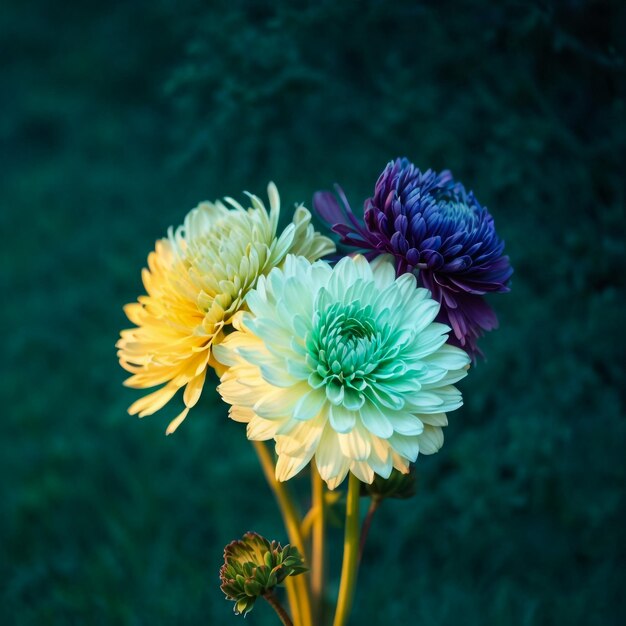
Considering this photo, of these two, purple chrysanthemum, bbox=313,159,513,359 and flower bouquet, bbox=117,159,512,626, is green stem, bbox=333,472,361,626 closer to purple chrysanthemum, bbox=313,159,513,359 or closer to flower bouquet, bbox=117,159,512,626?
flower bouquet, bbox=117,159,512,626

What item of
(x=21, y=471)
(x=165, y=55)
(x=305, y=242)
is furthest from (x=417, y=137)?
(x=165, y=55)

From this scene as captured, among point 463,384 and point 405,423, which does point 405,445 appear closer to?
point 405,423

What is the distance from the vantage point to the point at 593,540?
1379 millimetres

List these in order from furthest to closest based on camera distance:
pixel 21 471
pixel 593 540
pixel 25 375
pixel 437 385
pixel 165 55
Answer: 1. pixel 165 55
2. pixel 25 375
3. pixel 21 471
4. pixel 593 540
5. pixel 437 385

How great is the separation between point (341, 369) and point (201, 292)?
0.45 ft

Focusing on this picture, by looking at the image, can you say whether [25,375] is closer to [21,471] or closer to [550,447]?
[21,471]

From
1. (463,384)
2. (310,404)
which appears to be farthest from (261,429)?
(463,384)

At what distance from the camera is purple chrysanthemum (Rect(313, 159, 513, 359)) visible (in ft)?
1.94

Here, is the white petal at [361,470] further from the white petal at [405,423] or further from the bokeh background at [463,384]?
the bokeh background at [463,384]

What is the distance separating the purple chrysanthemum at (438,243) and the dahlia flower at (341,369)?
0.03 m

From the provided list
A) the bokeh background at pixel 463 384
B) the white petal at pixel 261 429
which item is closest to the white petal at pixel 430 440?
the white petal at pixel 261 429

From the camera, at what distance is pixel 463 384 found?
1.43 metres

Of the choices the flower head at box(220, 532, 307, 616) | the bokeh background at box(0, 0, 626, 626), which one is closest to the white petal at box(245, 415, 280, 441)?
the flower head at box(220, 532, 307, 616)

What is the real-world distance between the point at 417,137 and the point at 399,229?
32.7 inches
